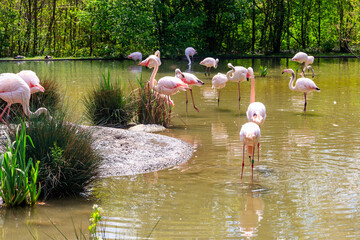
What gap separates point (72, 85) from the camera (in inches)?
567

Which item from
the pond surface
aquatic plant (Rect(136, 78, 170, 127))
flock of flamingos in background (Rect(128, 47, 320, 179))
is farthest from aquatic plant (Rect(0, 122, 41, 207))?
aquatic plant (Rect(136, 78, 170, 127))

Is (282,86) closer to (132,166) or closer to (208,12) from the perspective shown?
(132,166)

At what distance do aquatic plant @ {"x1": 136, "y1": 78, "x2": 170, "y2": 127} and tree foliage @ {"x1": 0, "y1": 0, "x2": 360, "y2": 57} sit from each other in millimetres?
17457

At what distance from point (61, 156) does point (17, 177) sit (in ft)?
1.90

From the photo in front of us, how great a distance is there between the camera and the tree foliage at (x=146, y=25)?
26562 millimetres

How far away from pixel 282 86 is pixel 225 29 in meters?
18.4

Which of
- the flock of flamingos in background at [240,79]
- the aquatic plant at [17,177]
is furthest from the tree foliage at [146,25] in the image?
the aquatic plant at [17,177]

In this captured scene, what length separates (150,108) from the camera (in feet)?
29.2

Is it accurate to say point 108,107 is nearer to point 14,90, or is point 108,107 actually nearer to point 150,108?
point 150,108

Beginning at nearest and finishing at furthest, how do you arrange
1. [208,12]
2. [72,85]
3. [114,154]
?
[114,154], [72,85], [208,12]

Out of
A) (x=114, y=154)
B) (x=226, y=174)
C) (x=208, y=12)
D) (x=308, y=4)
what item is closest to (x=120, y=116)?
(x=114, y=154)

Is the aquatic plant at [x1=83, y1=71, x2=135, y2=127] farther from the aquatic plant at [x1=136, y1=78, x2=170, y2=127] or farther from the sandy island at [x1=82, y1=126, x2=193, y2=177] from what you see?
the sandy island at [x1=82, y1=126, x2=193, y2=177]

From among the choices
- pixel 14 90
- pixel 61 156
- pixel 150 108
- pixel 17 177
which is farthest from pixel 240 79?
pixel 17 177

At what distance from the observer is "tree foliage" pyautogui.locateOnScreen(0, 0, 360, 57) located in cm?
2656
